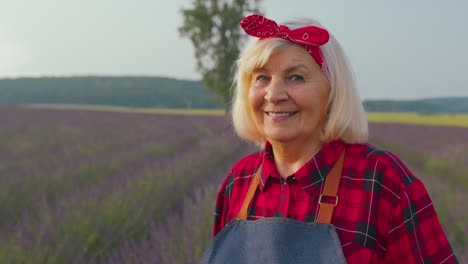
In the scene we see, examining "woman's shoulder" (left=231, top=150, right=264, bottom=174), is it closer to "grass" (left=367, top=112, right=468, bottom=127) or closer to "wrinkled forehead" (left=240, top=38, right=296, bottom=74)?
"wrinkled forehead" (left=240, top=38, right=296, bottom=74)

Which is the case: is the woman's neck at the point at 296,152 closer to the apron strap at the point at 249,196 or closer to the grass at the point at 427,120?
the apron strap at the point at 249,196

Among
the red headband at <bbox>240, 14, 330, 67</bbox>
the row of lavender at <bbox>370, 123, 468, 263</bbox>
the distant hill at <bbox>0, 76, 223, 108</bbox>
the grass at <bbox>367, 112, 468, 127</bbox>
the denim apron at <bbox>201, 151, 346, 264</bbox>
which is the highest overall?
the red headband at <bbox>240, 14, 330, 67</bbox>

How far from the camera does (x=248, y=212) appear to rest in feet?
5.35

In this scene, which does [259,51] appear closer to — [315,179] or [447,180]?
[315,179]

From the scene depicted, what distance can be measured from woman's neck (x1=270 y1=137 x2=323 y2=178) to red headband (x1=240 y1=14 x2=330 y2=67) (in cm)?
28

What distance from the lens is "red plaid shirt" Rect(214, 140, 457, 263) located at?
1385mm

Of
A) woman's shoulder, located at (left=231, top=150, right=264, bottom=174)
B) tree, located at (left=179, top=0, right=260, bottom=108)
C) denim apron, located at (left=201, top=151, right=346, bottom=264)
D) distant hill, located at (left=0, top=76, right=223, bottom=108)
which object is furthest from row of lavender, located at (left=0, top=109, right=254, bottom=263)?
distant hill, located at (left=0, top=76, right=223, bottom=108)

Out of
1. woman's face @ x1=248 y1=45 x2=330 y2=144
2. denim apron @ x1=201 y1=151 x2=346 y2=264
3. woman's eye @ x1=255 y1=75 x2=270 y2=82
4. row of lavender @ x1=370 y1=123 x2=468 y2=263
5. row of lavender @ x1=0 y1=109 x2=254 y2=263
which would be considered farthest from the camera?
row of lavender @ x1=370 y1=123 x2=468 y2=263

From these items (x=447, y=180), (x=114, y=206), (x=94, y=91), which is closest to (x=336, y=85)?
(x=114, y=206)

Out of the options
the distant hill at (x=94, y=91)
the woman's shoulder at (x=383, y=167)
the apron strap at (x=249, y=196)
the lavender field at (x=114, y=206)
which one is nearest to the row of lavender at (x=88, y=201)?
the lavender field at (x=114, y=206)

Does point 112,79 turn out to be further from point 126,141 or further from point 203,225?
point 203,225

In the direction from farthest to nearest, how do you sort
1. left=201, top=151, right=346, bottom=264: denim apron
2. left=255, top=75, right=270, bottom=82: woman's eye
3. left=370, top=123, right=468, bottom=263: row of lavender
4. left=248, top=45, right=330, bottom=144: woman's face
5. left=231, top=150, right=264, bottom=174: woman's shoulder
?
1. left=370, top=123, right=468, bottom=263: row of lavender
2. left=231, top=150, right=264, bottom=174: woman's shoulder
3. left=255, top=75, right=270, bottom=82: woman's eye
4. left=248, top=45, right=330, bottom=144: woman's face
5. left=201, top=151, right=346, bottom=264: denim apron

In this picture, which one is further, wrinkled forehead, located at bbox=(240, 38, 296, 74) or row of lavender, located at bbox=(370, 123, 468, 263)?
row of lavender, located at bbox=(370, 123, 468, 263)

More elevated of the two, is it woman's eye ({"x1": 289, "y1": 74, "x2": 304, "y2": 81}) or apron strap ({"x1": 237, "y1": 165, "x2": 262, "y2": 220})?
woman's eye ({"x1": 289, "y1": 74, "x2": 304, "y2": 81})
